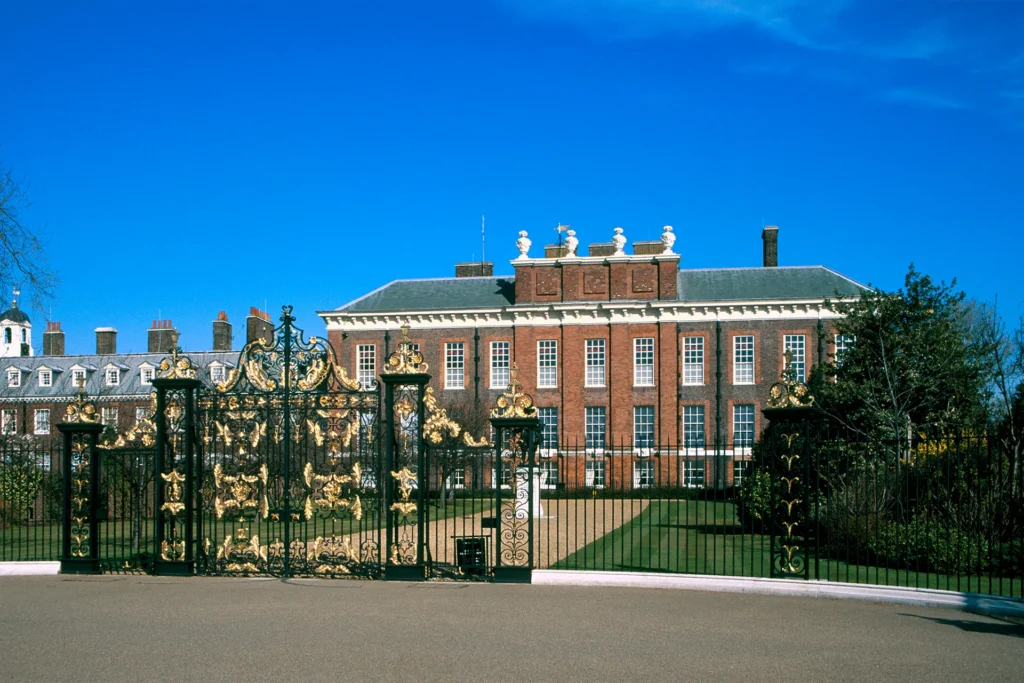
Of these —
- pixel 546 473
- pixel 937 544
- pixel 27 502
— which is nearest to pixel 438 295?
pixel 546 473

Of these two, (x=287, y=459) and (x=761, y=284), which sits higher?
(x=761, y=284)

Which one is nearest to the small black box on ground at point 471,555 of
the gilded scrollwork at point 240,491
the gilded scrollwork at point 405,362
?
the gilded scrollwork at point 405,362

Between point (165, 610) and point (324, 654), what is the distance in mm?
3209

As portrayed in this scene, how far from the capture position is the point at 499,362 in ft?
142

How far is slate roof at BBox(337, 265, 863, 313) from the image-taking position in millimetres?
41438

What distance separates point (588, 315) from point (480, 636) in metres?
33.5

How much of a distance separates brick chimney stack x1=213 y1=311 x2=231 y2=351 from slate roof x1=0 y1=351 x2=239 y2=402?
5.85ft

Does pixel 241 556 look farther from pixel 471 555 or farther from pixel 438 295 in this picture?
pixel 438 295

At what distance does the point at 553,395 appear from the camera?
42438mm

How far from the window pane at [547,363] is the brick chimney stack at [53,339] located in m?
27.8

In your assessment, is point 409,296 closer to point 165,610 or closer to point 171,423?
point 171,423

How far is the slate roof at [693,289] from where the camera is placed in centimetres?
4144

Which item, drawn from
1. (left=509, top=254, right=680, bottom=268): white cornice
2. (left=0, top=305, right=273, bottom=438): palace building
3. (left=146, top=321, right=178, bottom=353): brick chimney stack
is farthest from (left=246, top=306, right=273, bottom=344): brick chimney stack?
(left=509, top=254, right=680, bottom=268): white cornice

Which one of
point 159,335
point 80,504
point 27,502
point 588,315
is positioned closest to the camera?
point 80,504
